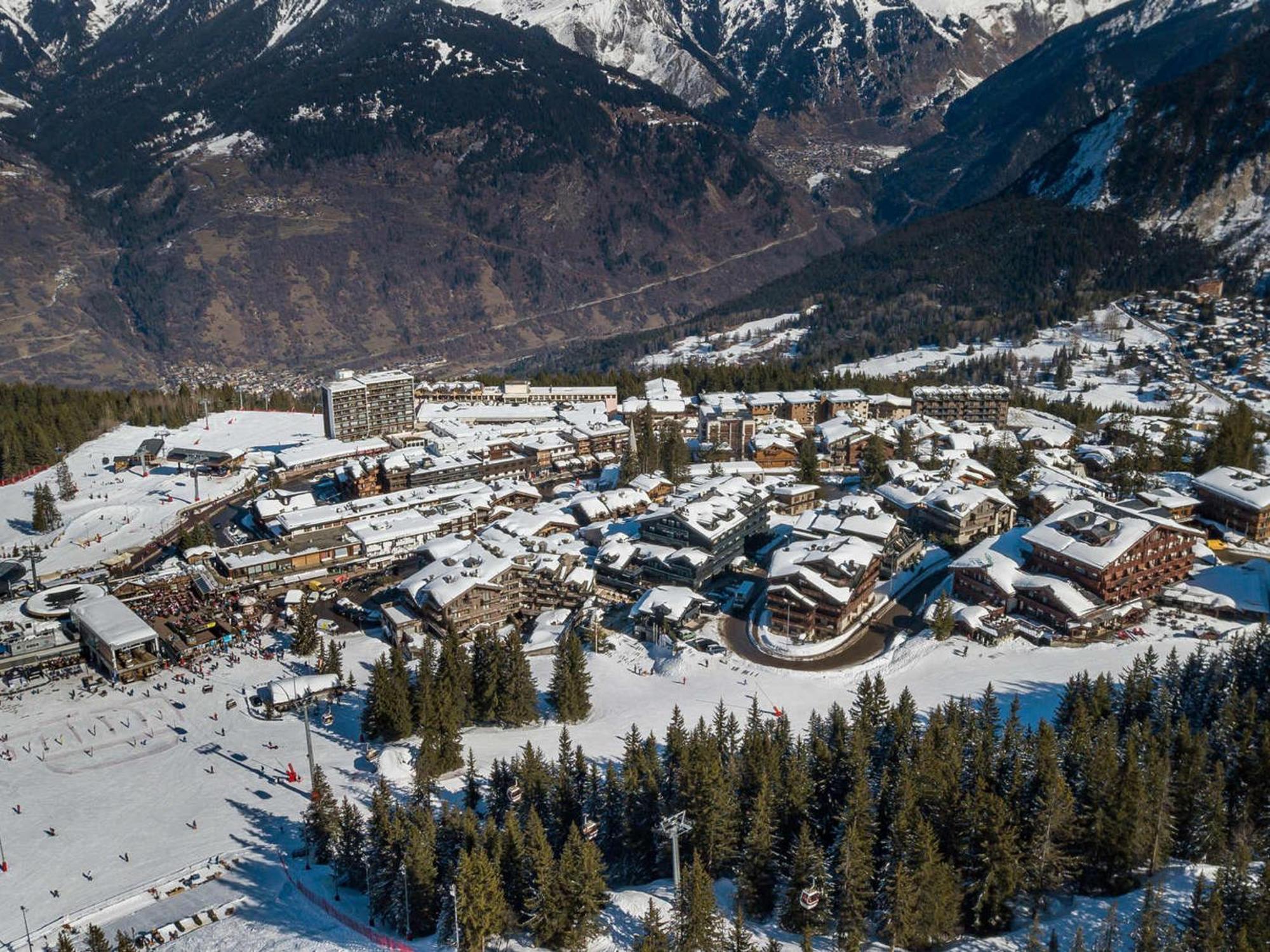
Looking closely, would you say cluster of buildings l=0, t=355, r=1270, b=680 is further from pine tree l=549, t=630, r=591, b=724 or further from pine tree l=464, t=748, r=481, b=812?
pine tree l=464, t=748, r=481, b=812

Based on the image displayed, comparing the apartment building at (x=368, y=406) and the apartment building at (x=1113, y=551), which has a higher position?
the apartment building at (x=368, y=406)

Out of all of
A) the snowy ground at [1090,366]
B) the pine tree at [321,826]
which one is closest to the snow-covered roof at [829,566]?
the pine tree at [321,826]

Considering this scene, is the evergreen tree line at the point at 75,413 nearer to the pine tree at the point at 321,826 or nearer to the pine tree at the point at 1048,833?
the pine tree at the point at 321,826

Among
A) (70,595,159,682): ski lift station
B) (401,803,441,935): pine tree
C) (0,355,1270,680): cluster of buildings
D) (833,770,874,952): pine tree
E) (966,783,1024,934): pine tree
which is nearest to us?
(833,770,874,952): pine tree

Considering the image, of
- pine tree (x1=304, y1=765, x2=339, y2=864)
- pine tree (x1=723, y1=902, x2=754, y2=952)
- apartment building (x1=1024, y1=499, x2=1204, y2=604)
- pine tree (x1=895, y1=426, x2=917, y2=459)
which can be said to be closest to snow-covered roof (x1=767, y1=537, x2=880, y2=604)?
apartment building (x1=1024, y1=499, x2=1204, y2=604)

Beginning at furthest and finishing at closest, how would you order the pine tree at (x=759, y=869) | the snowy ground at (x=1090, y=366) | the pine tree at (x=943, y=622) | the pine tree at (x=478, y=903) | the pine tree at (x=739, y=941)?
the snowy ground at (x=1090, y=366) < the pine tree at (x=943, y=622) < the pine tree at (x=759, y=869) < the pine tree at (x=478, y=903) < the pine tree at (x=739, y=941)
